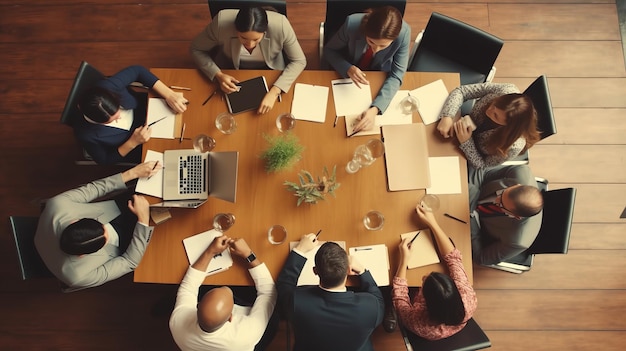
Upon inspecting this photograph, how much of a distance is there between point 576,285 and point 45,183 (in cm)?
396

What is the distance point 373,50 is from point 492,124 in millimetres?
788

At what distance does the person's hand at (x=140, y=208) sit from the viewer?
1.99 metres

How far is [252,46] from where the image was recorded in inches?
84.7

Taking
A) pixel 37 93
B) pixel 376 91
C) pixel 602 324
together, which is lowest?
pixel 602 324

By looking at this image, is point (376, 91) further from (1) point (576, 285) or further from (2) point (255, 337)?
(1) point (576, 285)

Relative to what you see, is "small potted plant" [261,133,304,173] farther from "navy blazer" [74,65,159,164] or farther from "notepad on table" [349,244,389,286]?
"navy blazer" [74,65,159,164]

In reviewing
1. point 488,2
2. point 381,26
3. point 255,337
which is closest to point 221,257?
point 255,337

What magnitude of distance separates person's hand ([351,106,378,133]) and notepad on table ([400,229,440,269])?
61 cm

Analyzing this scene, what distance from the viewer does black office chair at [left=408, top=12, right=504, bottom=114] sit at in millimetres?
2365

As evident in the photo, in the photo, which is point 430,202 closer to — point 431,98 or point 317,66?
point 431,98

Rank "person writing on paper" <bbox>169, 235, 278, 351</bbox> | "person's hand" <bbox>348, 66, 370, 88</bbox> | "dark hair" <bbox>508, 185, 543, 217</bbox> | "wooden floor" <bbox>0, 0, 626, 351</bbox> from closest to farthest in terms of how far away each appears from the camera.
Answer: "person writing on paper" <bbox>169, 235, 278, 351</bbox>
"dark hair" <bbox>508, 185, 543, 217</bbox>
"person's hand" <bbox>348, 66, 370, 88</bbox>
"wooden floor" <bbox>0, 0, 626, 351</bbox>

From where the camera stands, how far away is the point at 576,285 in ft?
9.12

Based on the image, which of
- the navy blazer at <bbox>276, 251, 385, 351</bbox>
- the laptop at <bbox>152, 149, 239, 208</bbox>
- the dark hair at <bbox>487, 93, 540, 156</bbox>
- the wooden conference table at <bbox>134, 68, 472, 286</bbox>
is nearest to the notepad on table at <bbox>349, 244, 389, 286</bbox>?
the wooden conference table at <bbox>134, 68, 472, 286</bbox>

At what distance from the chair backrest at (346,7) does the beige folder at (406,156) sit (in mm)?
741
